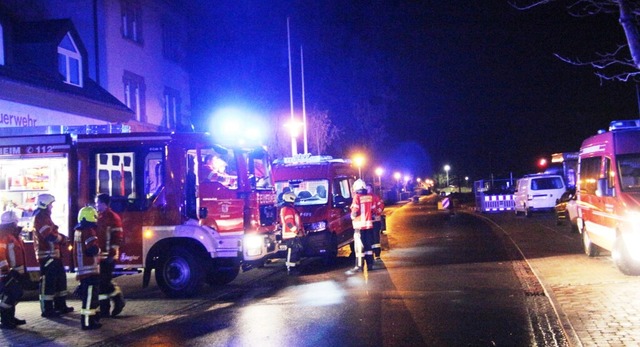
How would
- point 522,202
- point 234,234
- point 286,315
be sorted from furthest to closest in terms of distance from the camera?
1. point 522,202
2. point 234,234
3. point 286,315

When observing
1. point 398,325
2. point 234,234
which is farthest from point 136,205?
point 398,325

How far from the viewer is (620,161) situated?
36.6 ft

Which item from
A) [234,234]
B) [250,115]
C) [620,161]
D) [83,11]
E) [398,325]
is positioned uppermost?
[83,11]

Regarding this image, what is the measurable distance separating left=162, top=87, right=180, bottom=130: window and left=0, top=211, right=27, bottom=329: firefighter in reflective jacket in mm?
16956

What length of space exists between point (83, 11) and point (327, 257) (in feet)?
41.9

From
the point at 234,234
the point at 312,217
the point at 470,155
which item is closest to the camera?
the point at 234,234

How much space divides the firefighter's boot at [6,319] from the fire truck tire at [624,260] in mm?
9742

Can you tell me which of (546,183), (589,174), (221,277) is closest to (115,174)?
(221,277)

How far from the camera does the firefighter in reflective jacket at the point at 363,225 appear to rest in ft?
44.0

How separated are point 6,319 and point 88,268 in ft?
4.78

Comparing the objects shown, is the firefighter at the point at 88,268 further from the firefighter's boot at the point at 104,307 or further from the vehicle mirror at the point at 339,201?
the vehicle mirror at the point at 339,201

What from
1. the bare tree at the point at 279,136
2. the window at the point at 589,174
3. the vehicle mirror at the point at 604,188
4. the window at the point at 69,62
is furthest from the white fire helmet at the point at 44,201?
the bare tree at the point at 279,136

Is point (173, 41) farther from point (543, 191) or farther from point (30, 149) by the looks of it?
point (543, 191)

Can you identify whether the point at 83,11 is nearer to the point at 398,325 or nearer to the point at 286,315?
the point at 286,315
